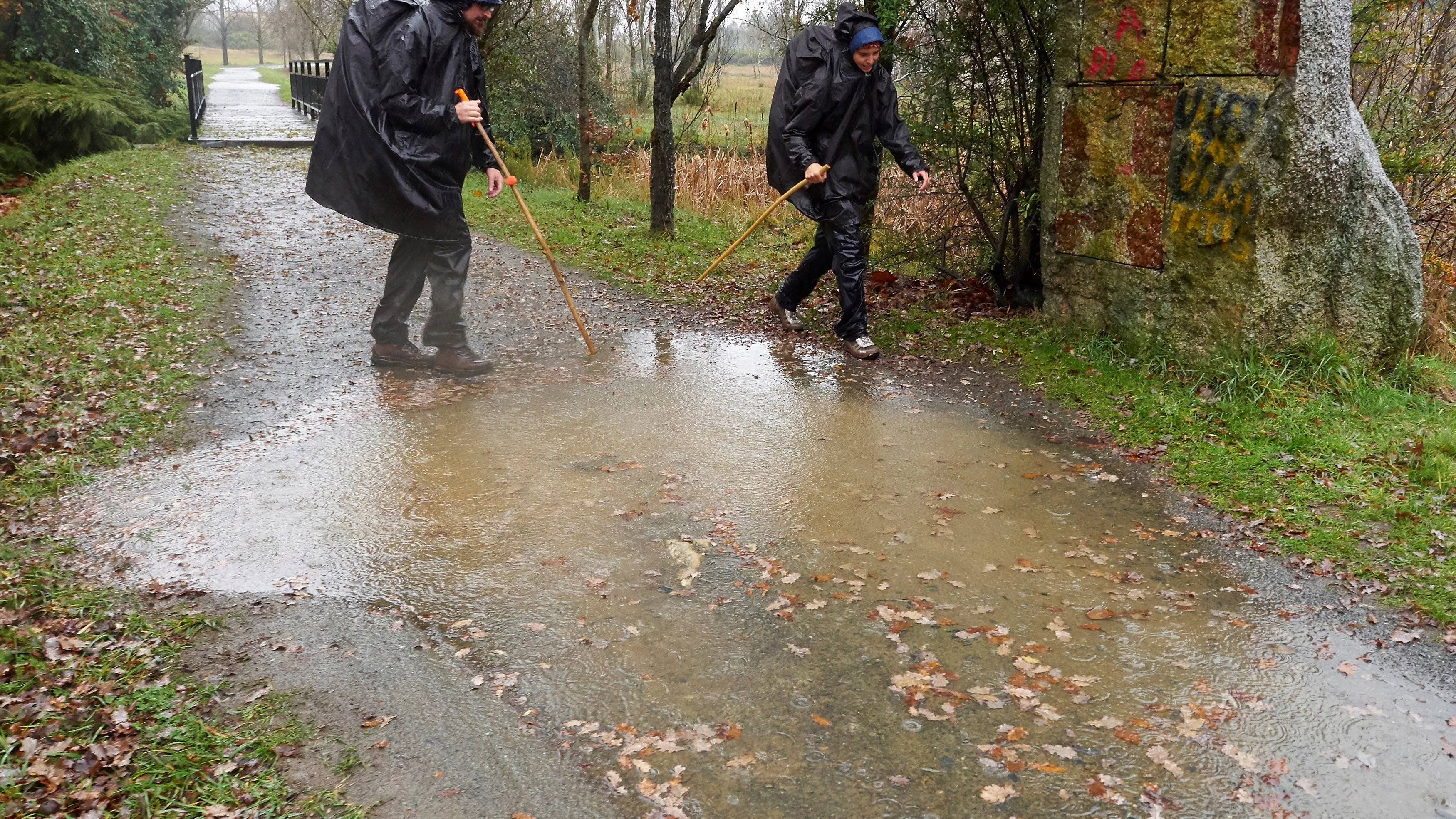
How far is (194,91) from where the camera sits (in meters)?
19.1

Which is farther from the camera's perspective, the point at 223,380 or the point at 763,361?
the point at 763,361

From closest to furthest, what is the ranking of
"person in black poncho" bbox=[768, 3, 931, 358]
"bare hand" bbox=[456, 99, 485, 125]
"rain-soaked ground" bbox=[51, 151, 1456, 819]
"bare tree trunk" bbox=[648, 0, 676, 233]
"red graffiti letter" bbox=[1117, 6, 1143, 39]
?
1. "rain-soaked ground" bbox=[51, 151, 1456, 819]
2. "bare hand" bbox=[456, 99, 485, 125]
3. "red graffiti letter" bbox=[1117, 6, 1143, 39]
4. "person in black poncho" bbox=[768, 3, 931, 358]
5. "bare tree trunk" bbox=[648, 0, 676, 233]

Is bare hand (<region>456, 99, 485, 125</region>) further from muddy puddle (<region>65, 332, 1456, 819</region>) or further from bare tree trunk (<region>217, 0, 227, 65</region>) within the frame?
bare tree trunk (<region>217, 0, 227, 65</region>)

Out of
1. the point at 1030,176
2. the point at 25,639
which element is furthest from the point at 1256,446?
the point at 25,639

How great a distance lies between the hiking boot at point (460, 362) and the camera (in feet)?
21.9

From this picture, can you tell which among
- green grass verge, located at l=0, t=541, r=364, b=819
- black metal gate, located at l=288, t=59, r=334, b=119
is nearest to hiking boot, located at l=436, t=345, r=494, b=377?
green grass verge, located at l=0, t=541, r=364, b=819

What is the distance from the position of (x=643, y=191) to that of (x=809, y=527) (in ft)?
39.1

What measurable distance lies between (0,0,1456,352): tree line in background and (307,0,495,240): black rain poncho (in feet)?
10.6

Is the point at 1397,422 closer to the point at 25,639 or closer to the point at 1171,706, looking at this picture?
the point at 1171,706

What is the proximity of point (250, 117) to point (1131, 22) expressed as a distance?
75.5 ft

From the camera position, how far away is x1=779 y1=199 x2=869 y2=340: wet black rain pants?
7059 millimetres

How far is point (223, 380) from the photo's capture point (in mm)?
6316

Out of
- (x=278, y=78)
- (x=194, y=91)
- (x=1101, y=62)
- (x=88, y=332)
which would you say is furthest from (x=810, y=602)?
(x=278, y=78)

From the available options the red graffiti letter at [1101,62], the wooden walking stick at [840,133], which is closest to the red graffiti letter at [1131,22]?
the red graffiti letter at [1101,62]
